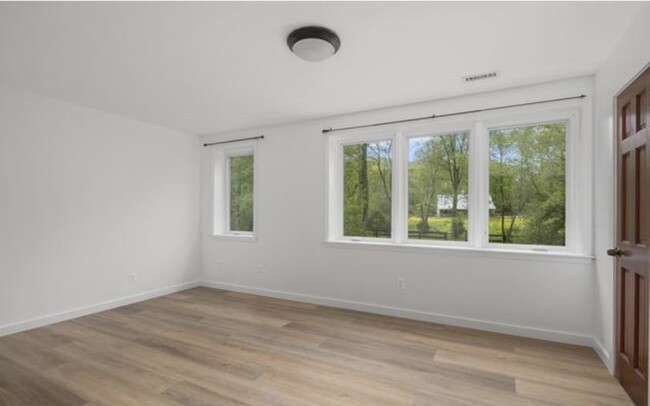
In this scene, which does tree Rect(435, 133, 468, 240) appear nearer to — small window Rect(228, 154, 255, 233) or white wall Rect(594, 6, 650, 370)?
white wall Rect(594, 6, 650, 370)

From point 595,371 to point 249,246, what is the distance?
13.1 feet

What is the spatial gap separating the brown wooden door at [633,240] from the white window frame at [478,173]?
0.68m

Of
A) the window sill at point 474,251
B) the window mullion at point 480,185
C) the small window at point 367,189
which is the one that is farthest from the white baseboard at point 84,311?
the window mullion at point 480,185

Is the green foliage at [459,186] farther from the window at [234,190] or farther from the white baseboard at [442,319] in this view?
the window at [234,190]

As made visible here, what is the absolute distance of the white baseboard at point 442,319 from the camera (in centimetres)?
302

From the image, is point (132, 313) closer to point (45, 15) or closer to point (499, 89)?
point (45, 15)

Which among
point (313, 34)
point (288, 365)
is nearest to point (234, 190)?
point (288, 365)

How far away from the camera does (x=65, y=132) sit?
370 centimetres

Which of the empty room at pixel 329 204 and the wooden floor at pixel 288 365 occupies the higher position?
the empty room at pixel 329 204

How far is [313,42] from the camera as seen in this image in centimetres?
226

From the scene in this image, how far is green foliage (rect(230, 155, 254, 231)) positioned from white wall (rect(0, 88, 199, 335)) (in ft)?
2.19

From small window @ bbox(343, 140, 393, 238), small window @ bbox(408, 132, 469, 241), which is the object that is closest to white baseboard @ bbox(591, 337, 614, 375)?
small window @ bbox(408, 132, 469, 241)

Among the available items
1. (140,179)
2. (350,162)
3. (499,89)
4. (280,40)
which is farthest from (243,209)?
(499,89)

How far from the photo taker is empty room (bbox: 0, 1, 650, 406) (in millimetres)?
2176
